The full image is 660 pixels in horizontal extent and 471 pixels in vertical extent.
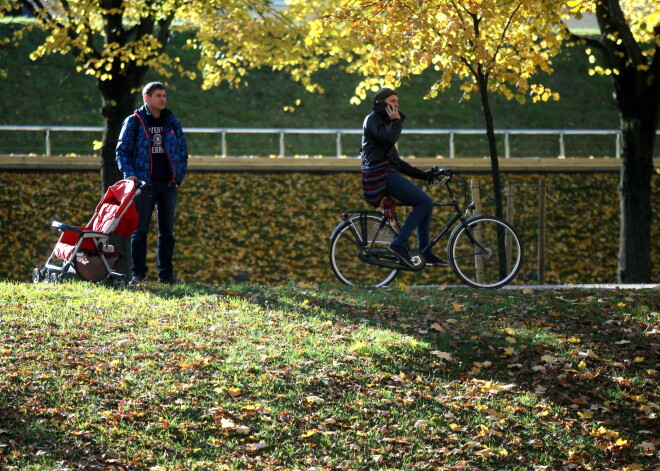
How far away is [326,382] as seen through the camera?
6609mm

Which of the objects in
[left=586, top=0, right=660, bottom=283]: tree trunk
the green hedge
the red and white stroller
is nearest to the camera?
the red and white stroller

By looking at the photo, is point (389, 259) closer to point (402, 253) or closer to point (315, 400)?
point (402, 253)

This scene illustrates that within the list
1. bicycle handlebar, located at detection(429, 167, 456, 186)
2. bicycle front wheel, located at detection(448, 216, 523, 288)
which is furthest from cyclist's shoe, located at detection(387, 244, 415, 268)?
bicycle handlebar, located at detection(429, 167, 456, 186)

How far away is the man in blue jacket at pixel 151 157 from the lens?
9320mm

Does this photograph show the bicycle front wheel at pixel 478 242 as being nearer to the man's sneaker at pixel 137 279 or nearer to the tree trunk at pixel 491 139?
the tree trunk at pixel 491 139

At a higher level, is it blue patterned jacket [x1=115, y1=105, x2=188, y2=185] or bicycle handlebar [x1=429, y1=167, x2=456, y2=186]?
blue patterned jacket [x1=115, y1=105, x2=188, y2=185]

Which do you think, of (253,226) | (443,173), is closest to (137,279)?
(443,173)

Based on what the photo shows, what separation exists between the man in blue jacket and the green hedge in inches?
304

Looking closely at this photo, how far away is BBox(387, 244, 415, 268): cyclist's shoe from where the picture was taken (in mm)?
9039

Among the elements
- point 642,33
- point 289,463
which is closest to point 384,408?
point 289,463

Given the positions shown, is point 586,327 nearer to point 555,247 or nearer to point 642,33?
point 642,33

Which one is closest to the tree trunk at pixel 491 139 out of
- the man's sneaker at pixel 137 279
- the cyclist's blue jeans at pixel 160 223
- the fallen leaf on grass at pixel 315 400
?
the cyclist's blue jeans at pixel 160 223

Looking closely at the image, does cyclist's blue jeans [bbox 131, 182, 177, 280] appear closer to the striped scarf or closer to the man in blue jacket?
the man in blue jacket

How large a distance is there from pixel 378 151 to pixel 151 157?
2454mm
